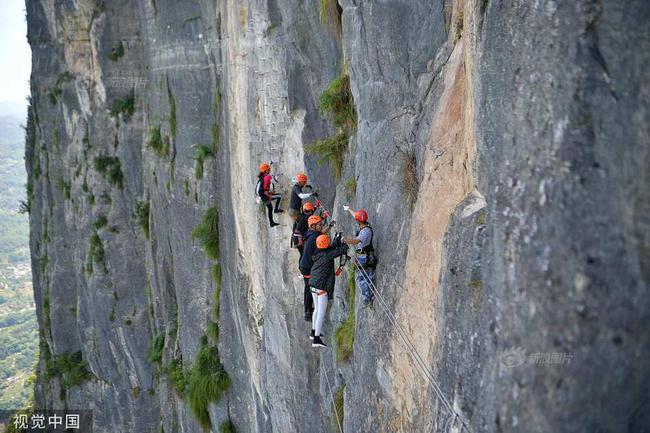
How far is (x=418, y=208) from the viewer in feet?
24.1

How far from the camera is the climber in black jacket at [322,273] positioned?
356 inches

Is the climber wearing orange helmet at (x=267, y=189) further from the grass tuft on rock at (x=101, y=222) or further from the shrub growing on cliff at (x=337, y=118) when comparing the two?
the grass tuft on rock at (x=101, y=222)

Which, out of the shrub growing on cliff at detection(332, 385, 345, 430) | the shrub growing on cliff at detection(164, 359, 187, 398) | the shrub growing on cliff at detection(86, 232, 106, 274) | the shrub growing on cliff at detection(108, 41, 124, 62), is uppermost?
the shrub growing on cliff at detection(108, 41, 124, 62)

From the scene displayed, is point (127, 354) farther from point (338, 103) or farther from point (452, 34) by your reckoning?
point (452, 34)

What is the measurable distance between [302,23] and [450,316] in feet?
25.7

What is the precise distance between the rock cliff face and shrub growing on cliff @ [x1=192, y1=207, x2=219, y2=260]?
0.34 ft

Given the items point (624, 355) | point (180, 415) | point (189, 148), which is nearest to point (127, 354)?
point (180, 415)

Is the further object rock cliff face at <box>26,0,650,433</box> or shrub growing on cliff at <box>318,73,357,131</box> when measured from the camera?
shrub growing on cliff at <box>318,73,357,131</box>

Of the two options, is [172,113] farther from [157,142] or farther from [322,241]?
[322,241]

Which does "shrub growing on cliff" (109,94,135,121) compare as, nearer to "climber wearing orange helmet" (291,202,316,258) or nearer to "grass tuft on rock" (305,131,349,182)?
"grass tuft on rock" (305,131,349,182)

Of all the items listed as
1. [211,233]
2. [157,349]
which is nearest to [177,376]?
[157,349]

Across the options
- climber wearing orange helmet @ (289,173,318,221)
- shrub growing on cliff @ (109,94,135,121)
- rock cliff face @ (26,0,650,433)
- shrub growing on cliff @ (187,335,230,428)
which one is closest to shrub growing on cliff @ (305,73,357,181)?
rock cliff face @ (26,0,650,433)

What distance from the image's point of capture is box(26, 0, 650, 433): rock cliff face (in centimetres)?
451

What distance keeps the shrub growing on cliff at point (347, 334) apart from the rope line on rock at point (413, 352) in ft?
3.19
